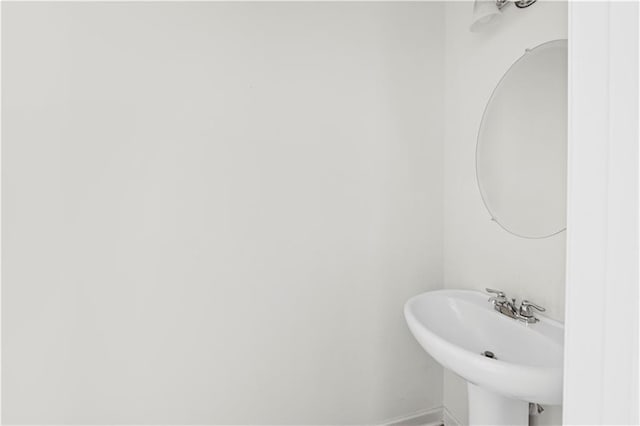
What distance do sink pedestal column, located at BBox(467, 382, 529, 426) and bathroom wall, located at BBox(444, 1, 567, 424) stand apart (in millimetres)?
118

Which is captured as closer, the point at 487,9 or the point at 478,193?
the point at 487,9

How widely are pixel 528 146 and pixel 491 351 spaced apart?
0.76 metres

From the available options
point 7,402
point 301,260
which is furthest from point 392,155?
point 7,402

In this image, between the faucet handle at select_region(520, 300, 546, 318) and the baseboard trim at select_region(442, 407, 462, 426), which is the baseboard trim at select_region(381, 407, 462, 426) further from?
the faucet handle at select_region(520, 300, 546, 318)

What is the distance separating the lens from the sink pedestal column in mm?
1214

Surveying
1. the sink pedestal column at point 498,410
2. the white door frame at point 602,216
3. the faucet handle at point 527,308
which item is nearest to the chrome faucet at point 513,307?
the faucet handle at point 527,308

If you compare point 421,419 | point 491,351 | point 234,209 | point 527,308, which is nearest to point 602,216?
point 527,308

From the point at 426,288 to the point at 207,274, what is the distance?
3.26ft

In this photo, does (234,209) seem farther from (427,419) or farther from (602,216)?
(427,419)

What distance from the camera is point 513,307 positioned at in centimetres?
131

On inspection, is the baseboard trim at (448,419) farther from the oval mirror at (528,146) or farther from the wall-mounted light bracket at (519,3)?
the wall-mounted light bracket at (519,3)

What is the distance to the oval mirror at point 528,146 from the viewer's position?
1.22m

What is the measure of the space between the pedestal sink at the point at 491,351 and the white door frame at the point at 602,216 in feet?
1.79

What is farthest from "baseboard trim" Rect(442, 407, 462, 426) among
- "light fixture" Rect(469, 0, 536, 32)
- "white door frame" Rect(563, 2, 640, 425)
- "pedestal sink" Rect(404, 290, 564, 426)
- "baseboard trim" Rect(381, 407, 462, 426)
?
"light fixture" Rect(469, 0, 536, 32)
